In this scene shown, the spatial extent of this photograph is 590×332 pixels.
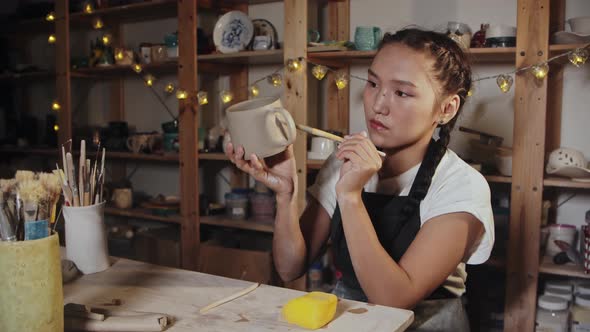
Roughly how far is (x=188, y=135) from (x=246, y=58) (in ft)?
1.79

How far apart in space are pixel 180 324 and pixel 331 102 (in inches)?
87.5

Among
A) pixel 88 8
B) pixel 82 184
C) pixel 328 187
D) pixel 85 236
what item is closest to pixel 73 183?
pixel 82 184

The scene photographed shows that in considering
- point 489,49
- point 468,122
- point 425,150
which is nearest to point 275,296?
point 425,150

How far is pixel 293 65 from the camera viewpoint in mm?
2635

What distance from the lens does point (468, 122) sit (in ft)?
8.72

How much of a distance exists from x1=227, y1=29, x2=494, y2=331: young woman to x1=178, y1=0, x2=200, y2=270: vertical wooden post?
1.60 m

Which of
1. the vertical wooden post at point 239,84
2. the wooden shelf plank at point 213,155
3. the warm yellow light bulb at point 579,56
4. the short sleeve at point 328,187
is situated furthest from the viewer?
the vertical wooden post at point 239,84

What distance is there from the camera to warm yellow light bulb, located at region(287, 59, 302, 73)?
263cm

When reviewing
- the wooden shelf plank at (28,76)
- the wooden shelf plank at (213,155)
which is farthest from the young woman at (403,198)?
the wooden shelf plank at (28,76)

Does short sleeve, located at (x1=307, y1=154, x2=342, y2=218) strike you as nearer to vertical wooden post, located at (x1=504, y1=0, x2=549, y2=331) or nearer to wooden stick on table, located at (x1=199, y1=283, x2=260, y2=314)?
wooden stick on table, located at (x1=199, y1=283, x2=260, y2=314)

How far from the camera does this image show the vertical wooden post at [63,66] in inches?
141

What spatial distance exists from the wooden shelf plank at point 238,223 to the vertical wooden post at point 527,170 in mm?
1193

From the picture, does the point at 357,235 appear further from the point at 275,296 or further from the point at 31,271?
the point at 31,271

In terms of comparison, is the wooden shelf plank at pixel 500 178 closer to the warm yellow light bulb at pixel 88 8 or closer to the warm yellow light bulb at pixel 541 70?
→ the warm yellow light bulb at pixel 541 70
